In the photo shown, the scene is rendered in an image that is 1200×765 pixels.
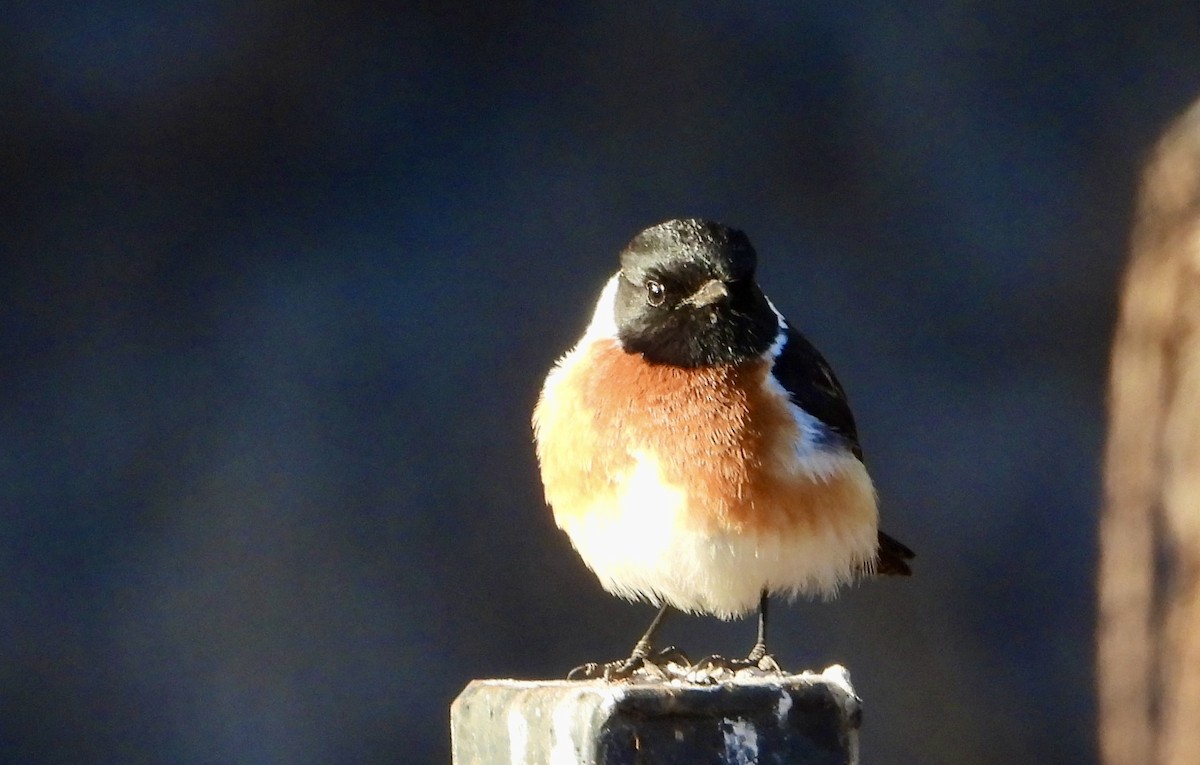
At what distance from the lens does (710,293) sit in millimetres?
2645

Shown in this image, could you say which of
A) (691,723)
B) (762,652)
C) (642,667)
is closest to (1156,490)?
(762,652)

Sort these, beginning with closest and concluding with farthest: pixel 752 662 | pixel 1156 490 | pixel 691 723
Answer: pixel 691 723 → pixel 752 662 → pixel 1156 490

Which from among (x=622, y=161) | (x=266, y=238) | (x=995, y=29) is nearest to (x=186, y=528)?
(x=266, y=238)

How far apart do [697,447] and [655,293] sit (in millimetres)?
273

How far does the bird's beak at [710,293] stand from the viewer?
2631mm

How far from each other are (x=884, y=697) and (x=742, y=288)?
2.54m

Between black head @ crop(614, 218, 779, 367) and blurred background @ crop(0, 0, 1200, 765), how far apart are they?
1933 mm

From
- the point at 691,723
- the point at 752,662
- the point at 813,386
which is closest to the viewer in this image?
the point at 691,723

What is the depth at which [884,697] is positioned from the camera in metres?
4.96

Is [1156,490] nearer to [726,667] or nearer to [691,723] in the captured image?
[726,667]

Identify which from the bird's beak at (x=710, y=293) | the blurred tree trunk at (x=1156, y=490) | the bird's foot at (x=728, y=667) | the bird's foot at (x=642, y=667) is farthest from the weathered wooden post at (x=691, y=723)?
the blurred tree trunk at (x=1156, y=490)

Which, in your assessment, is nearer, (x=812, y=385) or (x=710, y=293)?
(x=710, y=293)

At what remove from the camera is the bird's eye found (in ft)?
8.96

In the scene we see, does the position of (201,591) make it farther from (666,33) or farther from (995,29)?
(995,29)
